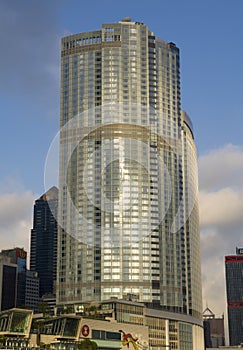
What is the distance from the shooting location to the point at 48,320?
7362 inches

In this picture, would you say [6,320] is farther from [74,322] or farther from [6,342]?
[74,322]

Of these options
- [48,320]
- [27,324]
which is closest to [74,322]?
[48,320]

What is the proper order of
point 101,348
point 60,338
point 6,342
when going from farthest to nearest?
point 101,348 < point 60,338 < point 6,342

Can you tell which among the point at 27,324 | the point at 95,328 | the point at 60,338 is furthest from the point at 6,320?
the point at 95,328

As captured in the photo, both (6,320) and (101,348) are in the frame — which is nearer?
(6,320)

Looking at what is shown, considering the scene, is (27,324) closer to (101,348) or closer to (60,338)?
(60,338)

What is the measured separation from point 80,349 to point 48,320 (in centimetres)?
1375

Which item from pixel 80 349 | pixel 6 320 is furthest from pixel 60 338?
pixel 6 320

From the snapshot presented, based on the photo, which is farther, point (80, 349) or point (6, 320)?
point (80, 349)

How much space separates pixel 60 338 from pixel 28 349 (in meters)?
18.8

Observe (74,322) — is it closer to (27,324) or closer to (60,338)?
(60,338)

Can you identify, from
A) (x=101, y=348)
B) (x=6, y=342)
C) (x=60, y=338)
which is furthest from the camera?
(x=101, y=348)

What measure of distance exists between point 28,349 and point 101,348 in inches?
1670

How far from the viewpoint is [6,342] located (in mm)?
158750
